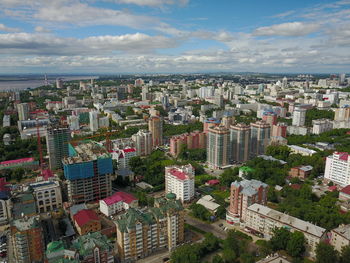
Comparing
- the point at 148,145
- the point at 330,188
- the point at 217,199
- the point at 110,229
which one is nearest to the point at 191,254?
the point at 110,229

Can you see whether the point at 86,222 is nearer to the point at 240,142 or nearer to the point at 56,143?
the point at 56,143

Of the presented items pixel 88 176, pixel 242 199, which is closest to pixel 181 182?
pixel 242 199

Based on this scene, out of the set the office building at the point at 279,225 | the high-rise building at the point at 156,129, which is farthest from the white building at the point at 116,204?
the high-rise building at the point at 156,129

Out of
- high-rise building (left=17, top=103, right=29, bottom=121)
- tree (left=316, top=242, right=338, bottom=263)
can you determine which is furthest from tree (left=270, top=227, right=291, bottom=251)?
high-rise building (left=17, top=103, right=29, bottom=121)

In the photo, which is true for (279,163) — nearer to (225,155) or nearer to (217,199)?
(225,155)

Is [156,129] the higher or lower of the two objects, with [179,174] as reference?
higher

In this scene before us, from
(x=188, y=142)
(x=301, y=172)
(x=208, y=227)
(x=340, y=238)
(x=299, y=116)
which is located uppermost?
(x=299, y=116)

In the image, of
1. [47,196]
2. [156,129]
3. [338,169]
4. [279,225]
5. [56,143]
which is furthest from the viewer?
[156,129]

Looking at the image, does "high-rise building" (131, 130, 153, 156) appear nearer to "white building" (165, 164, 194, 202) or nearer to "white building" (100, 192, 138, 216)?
"white building" (165, 164, 194, 202)
